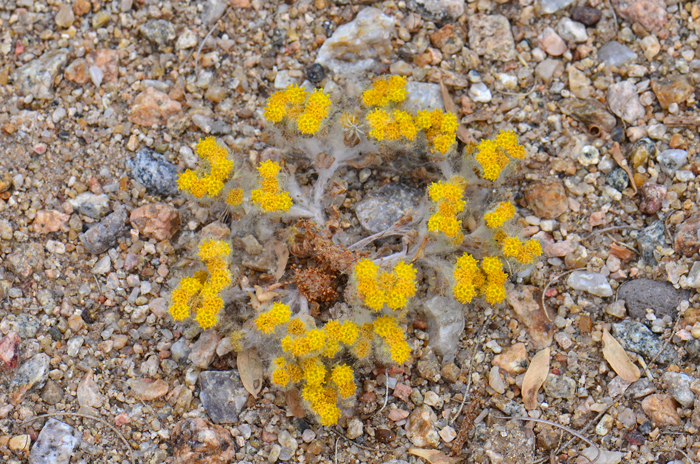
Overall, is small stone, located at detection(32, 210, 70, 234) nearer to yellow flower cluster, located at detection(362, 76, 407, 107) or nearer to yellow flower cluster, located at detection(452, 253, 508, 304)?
yellow flower cluster, located at detection(362, 76, 407, 107)

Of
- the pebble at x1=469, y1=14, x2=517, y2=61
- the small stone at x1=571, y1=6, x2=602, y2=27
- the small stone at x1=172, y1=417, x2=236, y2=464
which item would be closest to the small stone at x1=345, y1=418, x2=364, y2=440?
the small stone at x1=172, y1=417, x2=236, y2=464

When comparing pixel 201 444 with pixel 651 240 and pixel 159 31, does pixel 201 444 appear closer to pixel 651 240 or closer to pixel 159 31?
pixel 159 31

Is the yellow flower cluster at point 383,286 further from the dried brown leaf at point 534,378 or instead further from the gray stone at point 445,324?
the dried brown leaf at point 534,378

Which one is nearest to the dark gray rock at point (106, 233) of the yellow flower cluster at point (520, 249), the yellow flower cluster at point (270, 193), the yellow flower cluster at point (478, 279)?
the yellow flower cluster at point (270, 193)

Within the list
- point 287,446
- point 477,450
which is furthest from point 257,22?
point 477,450

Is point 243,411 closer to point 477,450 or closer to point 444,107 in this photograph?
point 477,450

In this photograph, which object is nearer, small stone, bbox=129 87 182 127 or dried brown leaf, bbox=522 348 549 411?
dried brown leaf, bbox=522 348 549 411
